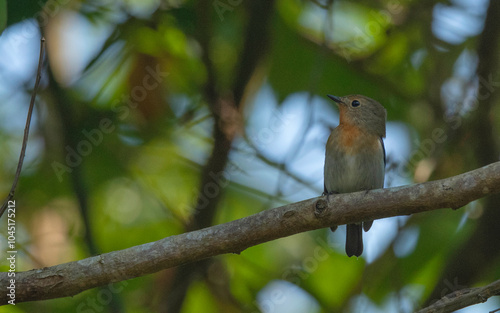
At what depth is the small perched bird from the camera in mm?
5680

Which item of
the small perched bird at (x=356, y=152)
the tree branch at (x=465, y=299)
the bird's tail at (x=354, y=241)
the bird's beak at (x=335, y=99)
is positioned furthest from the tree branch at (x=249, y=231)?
the bird's beak at (x=335, y=99)

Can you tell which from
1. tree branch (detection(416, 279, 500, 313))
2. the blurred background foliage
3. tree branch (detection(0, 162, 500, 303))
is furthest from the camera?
the blurred background foliage

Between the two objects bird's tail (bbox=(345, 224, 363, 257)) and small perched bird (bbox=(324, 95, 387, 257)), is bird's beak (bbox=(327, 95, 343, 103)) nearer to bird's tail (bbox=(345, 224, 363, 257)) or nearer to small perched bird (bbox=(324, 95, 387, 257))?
small perched bird (bbox=(324, 95, 387, 257))

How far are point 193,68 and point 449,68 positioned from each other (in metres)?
2.59

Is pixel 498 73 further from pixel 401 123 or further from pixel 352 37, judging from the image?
pixel 352 37

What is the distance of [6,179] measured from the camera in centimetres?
621

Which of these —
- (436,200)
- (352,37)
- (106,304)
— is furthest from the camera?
(352,37)

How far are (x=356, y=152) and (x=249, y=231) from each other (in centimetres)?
233

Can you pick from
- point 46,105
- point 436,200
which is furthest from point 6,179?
point 436,200

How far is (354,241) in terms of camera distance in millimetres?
5801

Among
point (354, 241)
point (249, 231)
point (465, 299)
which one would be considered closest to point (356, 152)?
point (354, 241)

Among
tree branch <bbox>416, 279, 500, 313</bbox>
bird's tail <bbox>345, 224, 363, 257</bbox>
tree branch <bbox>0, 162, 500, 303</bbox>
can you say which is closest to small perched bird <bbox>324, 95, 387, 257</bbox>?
bird's tail <bbox>345, 224, 363, 257</bbox>

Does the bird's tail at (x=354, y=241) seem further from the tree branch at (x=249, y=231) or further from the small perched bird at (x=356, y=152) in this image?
the tree branch at (x=249, y=231)

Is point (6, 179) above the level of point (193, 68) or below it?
below
